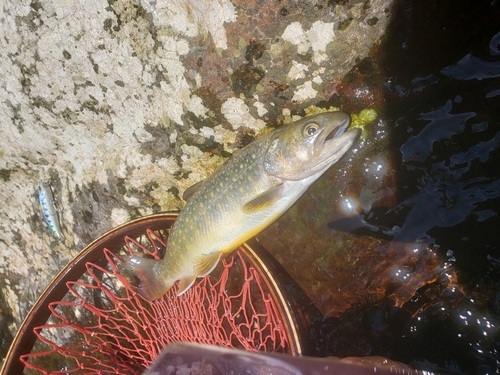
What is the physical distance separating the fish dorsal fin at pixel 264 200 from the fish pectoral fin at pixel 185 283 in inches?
31.4

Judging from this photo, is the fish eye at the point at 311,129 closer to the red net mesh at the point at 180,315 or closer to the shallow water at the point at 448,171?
the shallow water at the point at 448,171

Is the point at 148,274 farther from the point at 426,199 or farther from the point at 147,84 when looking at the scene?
the point at 426,199

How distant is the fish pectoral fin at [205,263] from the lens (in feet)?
8.60

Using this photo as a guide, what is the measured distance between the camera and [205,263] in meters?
2.66

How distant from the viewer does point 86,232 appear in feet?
11.9

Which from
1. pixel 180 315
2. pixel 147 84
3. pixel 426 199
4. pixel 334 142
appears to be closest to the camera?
pixel 334 142

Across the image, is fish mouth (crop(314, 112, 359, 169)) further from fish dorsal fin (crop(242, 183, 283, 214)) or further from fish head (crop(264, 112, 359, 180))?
fish dorsal fin (crop(242, 183, 283, 214))

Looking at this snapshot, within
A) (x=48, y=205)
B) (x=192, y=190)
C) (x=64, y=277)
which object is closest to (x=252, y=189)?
(x=192, y=190)

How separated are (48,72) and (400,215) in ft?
9.71

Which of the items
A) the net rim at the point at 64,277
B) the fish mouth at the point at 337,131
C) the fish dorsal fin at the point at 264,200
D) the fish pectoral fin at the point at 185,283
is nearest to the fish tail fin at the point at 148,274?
the fish pectoral fin at the point at 185,283

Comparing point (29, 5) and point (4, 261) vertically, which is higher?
point (29, 5)

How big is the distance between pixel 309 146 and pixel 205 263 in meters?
1.15

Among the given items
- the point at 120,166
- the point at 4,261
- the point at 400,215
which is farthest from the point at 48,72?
the point at 400,215

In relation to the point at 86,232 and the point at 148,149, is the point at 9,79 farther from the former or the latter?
the point at 86,232
